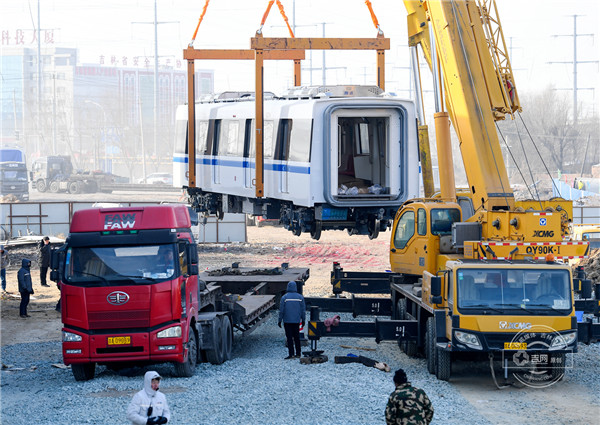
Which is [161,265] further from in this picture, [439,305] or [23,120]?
[23,120]

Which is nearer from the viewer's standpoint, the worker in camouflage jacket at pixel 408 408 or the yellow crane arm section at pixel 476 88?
the worker in camouflage jacket at pixel 408 408

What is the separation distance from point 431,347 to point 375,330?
3.90ft

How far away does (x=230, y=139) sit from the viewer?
21.8 meters

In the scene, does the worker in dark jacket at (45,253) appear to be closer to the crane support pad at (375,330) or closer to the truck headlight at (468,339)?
the crane support pad at (375,330)

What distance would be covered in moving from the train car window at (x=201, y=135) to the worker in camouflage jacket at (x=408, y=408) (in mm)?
15512

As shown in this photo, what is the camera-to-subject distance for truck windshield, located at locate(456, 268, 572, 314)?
45.2 ft

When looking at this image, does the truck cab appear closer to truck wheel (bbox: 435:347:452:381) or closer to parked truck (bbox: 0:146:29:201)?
truck wheel (bbox: 435:347:452:381)

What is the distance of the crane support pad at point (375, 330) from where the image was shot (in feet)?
50.8

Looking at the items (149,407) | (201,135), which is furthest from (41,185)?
(149,407)

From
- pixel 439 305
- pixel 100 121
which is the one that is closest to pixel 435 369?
pixel 439 305

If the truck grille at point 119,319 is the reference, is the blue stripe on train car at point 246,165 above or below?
above

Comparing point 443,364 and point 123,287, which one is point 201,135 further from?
point 443,364

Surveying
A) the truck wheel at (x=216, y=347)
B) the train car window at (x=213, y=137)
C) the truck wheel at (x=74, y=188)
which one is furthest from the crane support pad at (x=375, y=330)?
the truck wheel at (x=74, y=188)

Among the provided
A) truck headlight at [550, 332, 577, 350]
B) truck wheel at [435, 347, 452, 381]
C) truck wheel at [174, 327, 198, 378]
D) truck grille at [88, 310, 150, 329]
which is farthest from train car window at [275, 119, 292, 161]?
truck headlight at [550, 332, 577, 350]
